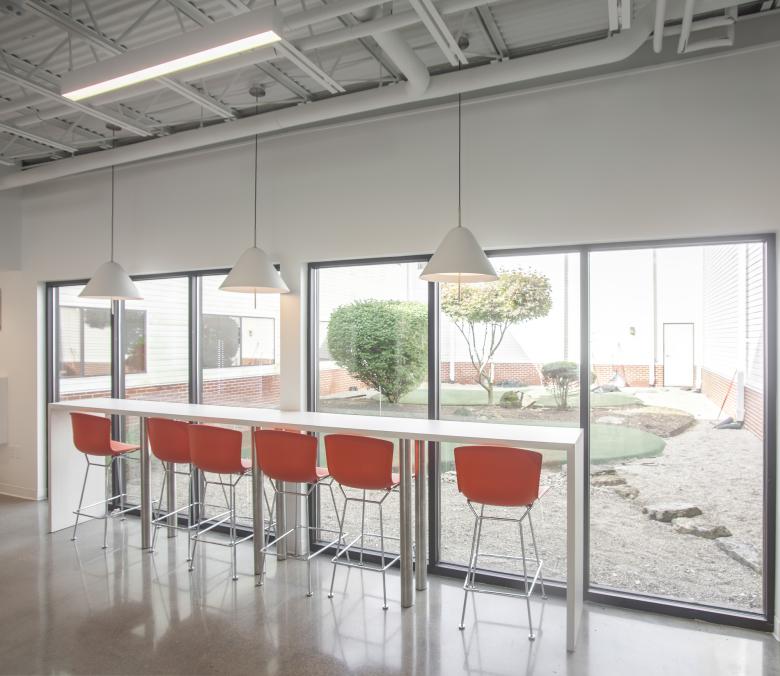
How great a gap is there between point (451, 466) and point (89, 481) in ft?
10.6

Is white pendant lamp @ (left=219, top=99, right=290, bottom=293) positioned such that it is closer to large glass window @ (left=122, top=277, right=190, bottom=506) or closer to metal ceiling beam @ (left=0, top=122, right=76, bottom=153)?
large glass window @ (left=122, top=277, right=190, bottom=506)

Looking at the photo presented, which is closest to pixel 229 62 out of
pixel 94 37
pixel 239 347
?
pixel 94 37

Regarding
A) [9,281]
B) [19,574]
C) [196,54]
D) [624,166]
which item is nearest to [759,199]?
[624,166]

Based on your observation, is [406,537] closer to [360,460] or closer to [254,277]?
[360,460]

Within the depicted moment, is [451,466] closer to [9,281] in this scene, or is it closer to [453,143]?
[453,143]

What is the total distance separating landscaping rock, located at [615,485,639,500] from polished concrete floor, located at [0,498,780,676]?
0.65 m

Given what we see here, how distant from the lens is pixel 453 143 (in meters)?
3.74

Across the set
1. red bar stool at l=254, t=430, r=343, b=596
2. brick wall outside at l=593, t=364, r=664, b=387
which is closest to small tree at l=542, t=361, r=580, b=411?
brick wall outside at l=593, t=364, r=664, b=387

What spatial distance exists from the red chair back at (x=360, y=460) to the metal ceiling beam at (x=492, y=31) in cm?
236

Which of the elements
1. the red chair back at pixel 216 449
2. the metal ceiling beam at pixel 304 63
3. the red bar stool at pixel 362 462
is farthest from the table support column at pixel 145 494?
the metal ceiling beam at pixel 304 63

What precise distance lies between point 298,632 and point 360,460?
959 millimetres

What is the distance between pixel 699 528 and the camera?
323 cm

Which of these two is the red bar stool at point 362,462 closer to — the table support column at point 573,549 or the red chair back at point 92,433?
the table support column at point 573,549

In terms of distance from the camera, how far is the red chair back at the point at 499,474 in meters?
2.90
